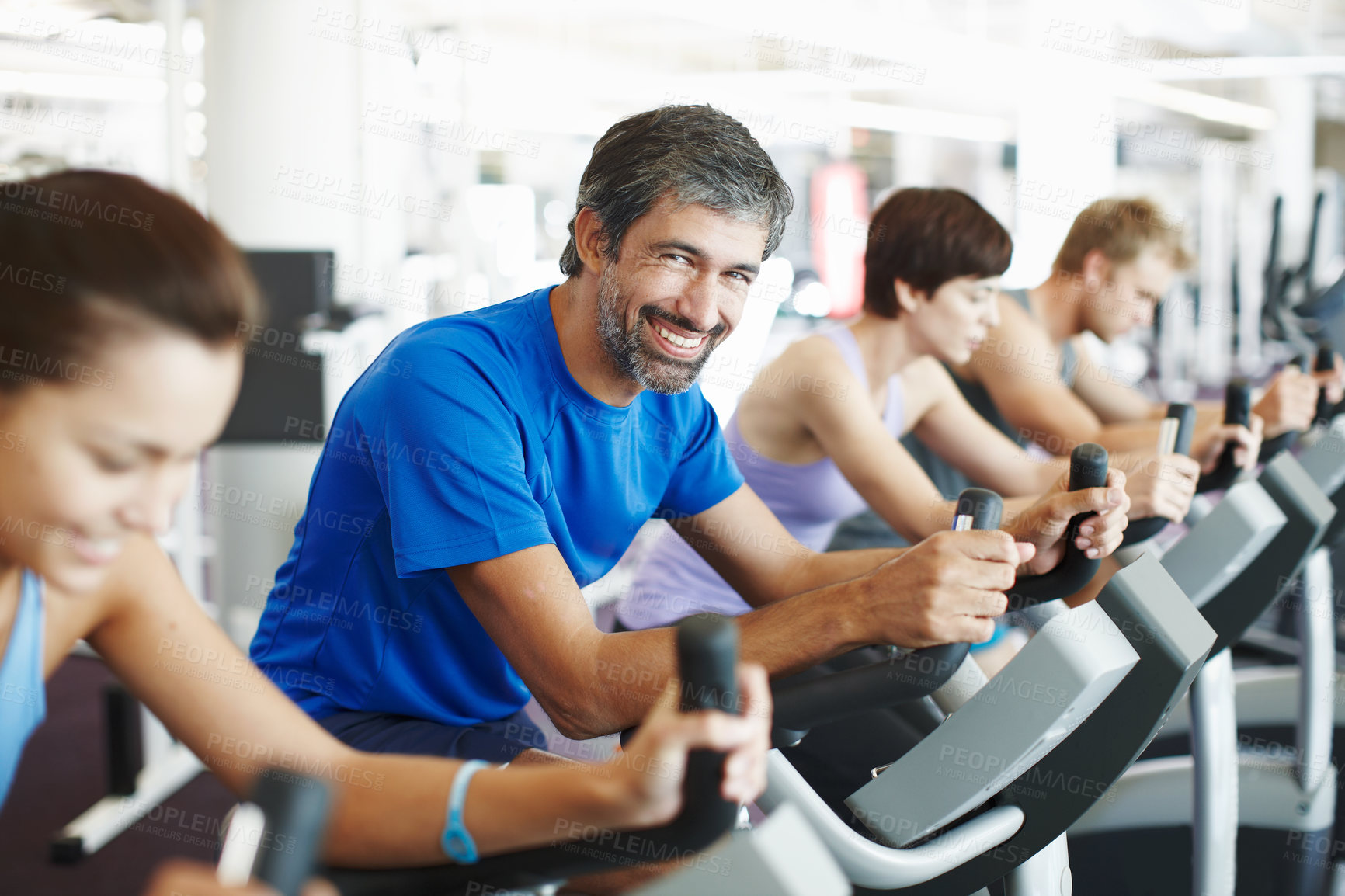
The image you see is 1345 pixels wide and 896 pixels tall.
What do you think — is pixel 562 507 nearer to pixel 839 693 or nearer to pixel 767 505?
pixel 839 693

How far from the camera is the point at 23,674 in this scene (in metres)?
0.86

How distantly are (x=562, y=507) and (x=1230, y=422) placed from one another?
4.49 feet

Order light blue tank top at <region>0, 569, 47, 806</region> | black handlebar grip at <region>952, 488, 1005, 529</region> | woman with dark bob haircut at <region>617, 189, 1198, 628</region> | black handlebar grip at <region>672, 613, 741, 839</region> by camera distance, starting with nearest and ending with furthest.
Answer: black handlebar grip at <region>672, 613, 741, 839</region> → light blue tank top at <region>0, 569, 47, 806</region> → black handlebar grip at <region>952, 488, 1005, 529</region> → woman with dark bob haircut at <region>617, 189, 1198, 628</region>

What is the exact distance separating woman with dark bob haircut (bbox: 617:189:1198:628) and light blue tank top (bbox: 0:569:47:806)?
3.70 feet

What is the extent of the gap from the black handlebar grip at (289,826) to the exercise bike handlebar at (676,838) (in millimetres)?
202

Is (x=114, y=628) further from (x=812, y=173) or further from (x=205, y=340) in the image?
(x=812, y=173)

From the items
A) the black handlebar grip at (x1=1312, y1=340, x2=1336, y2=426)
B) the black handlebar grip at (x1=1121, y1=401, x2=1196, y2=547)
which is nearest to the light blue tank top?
the black handlebar grip at (x1=1121, y1=401, x2=1196, y2=547)

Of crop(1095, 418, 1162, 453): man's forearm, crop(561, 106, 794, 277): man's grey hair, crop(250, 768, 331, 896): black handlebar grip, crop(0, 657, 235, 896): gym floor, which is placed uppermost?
crop(561, 106, 794, 277): man's grey hair

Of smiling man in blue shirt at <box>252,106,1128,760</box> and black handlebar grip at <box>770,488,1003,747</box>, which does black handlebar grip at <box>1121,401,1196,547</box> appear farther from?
black handlebar grip at <box>770,488,1003,747</box>

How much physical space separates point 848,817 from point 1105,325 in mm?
1775

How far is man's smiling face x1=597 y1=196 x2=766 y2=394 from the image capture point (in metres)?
1.39

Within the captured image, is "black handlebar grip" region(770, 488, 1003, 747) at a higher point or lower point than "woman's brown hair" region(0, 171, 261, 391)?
lower

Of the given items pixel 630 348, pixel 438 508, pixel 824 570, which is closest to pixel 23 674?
pixel 438 508

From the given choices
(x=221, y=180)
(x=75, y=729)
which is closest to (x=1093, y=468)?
(x=221, y=180)
